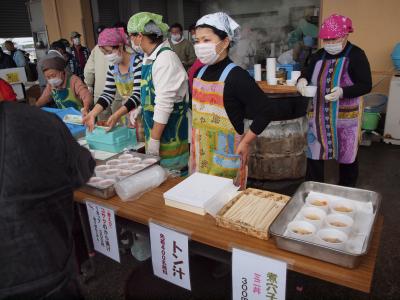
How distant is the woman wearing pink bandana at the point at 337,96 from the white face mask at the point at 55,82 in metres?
2.25

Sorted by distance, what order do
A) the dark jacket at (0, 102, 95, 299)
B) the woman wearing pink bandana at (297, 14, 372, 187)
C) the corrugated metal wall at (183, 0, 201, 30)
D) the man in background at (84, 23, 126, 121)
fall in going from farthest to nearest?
the corrugated metal wall at (183, 0, 201, 30)
the man in background at (84, 23, 126, 121)
the woman wearing pink bandana at (297, 14, 372, 187)
the dark jacket at (0, 102, 95, 299)

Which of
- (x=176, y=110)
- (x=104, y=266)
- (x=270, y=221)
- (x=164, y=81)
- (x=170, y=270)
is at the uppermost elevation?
(x=164, y=81)

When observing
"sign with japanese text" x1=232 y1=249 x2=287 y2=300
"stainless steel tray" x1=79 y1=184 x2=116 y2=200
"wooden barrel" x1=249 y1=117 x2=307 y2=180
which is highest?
"stainless steel tray" x1=79 y1=184 x2=116 y2=200

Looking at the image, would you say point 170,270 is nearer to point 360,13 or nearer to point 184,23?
point 360,13

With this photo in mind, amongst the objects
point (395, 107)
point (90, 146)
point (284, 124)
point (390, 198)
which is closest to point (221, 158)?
point (90, 146)

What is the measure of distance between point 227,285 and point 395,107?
169 inches

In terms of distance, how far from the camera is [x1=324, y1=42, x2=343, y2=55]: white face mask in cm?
278

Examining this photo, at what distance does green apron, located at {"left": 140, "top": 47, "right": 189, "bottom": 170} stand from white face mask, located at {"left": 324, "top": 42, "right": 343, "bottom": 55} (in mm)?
1384

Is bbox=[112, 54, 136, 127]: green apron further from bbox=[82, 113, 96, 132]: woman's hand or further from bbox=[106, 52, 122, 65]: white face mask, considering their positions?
bbox=[82, 113, 96, 132]: woman's hand

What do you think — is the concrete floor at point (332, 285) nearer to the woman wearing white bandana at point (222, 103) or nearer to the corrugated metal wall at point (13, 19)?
the woman wearing white bandana at point (222, 103)

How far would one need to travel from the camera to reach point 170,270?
158cm

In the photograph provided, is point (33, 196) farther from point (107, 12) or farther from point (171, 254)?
point (107, 12)

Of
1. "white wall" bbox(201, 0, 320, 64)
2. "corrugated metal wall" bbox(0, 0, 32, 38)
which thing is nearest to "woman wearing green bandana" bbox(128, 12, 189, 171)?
"white wall" bbox(201, 0, 320, 64)

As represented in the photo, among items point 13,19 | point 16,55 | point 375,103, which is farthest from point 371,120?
point 13,19
